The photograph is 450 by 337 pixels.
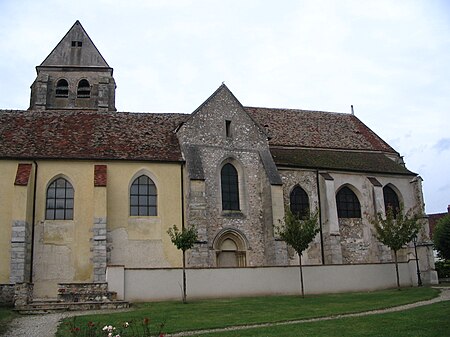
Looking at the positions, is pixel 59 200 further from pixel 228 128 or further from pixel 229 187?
pixel 228 128

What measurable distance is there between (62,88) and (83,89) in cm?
165

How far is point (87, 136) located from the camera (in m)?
30.5

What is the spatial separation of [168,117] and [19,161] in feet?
32.9

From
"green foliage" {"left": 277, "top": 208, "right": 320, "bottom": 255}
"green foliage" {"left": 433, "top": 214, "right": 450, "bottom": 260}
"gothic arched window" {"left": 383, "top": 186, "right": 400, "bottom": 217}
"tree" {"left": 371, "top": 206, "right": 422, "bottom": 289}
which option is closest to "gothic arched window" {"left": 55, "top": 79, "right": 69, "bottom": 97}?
"green foliage" {"left": 277, "top": 208, "right": 320, "bottom": 255}

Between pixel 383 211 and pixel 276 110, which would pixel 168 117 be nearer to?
pixel 276 110

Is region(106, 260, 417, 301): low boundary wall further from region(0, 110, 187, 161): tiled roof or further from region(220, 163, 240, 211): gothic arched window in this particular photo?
region(0, 110, 187, 161): tiled roof

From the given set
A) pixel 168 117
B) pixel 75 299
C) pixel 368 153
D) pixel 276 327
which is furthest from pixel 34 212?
pixel 368 153

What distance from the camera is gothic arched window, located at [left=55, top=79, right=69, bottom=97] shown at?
4322 centimetres

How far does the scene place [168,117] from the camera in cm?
3431

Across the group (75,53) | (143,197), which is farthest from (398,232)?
(75,53)

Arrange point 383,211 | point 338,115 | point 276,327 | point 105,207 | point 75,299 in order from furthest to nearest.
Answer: point 338,115 → point 383,211 → point 105,207 → point 75,299 → point 276,327

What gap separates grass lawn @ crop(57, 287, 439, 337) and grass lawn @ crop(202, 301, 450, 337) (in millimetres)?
1728

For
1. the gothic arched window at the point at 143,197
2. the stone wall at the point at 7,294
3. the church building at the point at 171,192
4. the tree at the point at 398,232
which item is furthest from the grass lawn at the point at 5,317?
the tree at the point at 398,232

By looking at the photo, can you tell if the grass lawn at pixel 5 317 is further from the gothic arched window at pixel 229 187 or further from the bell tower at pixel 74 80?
the bell tower at pixel 74 80
